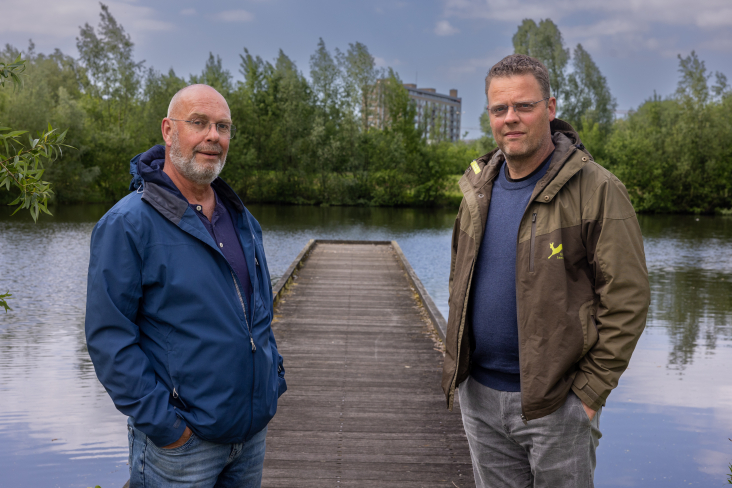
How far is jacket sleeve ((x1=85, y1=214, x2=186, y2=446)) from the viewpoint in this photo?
1667 mm

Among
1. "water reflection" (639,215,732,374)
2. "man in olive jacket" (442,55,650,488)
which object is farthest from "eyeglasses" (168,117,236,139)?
"water reflection" (639,215,732,374)

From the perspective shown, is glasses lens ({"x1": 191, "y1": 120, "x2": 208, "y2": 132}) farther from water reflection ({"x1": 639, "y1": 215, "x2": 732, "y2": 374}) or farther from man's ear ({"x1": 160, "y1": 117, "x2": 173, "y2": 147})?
water reflection ({"x1": 639, "y1": 215, "x2": 732, "y2": 374})

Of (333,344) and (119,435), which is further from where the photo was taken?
(333,344)

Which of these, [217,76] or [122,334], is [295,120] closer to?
[217,76]

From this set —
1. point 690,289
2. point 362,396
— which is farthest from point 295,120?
point 362,396

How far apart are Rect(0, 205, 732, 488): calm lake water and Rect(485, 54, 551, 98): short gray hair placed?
4.13 metres

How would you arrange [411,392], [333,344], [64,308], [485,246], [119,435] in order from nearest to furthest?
[485,246], [411,392], [119,435], [333,344], [64,308]

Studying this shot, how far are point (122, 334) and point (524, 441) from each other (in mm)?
1314

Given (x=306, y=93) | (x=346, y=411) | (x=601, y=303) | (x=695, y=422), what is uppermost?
(x=306, y=93)

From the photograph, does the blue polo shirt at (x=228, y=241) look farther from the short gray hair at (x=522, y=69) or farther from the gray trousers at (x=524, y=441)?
the short gray hair at (x=522, y=69)

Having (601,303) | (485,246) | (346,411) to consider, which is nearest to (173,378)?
(485,246)

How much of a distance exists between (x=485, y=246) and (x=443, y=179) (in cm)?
3707

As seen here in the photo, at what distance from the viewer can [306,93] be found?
3903 centimetres

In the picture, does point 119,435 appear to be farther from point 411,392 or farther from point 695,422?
point 695,422
